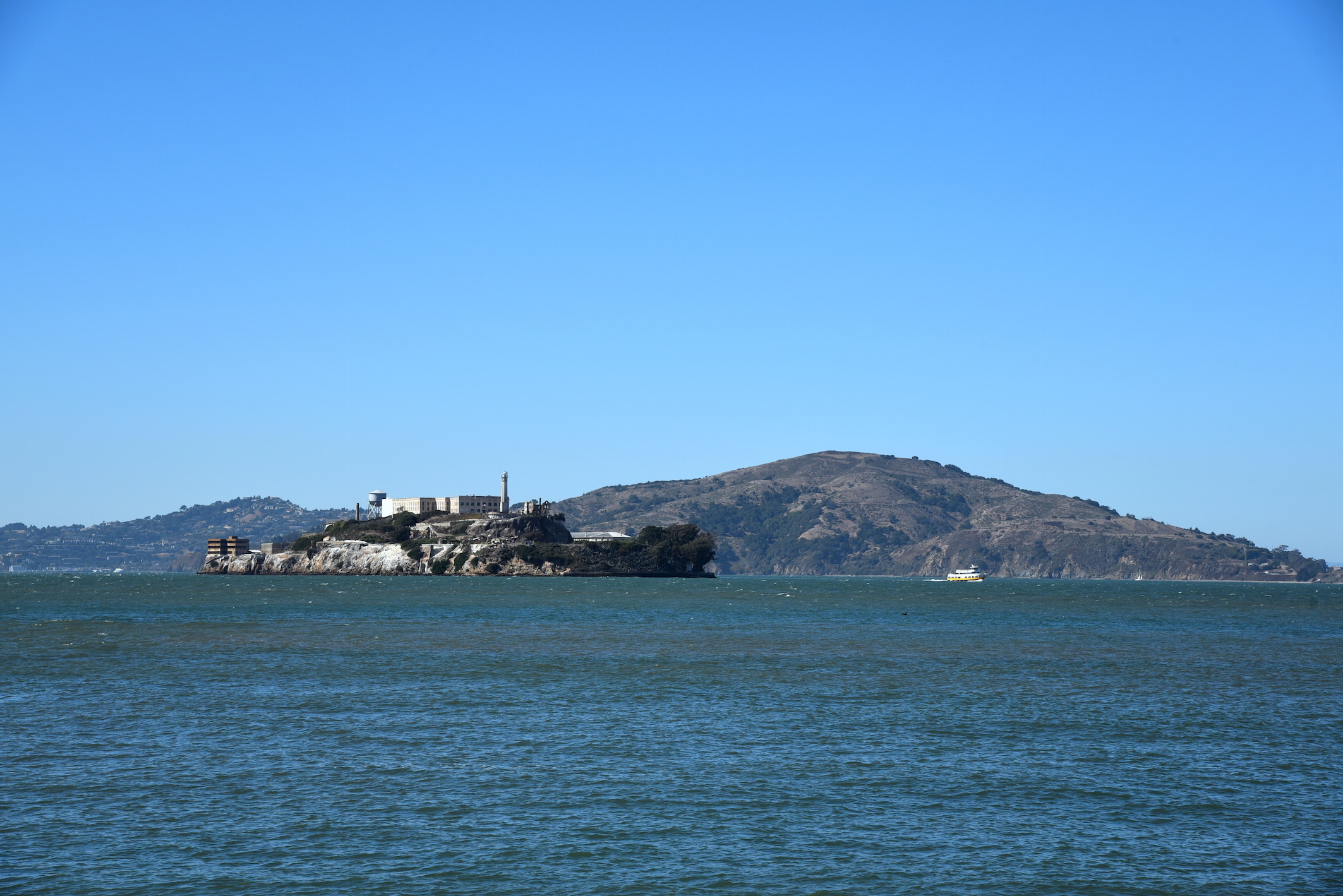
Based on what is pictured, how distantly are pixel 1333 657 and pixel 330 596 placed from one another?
112050 mm

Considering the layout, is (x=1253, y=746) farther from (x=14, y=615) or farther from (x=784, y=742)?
(x=14, y=615)

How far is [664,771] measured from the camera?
2980 cm

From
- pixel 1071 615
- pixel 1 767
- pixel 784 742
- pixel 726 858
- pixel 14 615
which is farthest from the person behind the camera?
pixel 1071 615

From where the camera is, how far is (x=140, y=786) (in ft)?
90.5

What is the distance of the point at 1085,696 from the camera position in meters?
44.4

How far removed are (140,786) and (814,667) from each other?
33.6 m

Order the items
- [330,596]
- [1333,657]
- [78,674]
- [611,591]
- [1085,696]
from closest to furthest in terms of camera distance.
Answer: [1085,696]
[78,674]
[1333,657]
[330,596]
[611,591]

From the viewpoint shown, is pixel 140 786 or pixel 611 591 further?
pixel 611 591

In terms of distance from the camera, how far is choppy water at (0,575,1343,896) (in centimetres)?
2166

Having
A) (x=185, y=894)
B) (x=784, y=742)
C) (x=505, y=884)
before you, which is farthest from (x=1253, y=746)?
(x=185, y=894)

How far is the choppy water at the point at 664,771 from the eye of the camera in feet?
71.1

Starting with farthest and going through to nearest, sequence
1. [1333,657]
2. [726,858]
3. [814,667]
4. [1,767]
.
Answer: [1333,657], [814,667], [1,767], [726,858]

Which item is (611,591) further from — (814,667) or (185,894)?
(185,894)

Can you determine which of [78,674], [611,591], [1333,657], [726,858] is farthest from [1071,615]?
[726,858]
